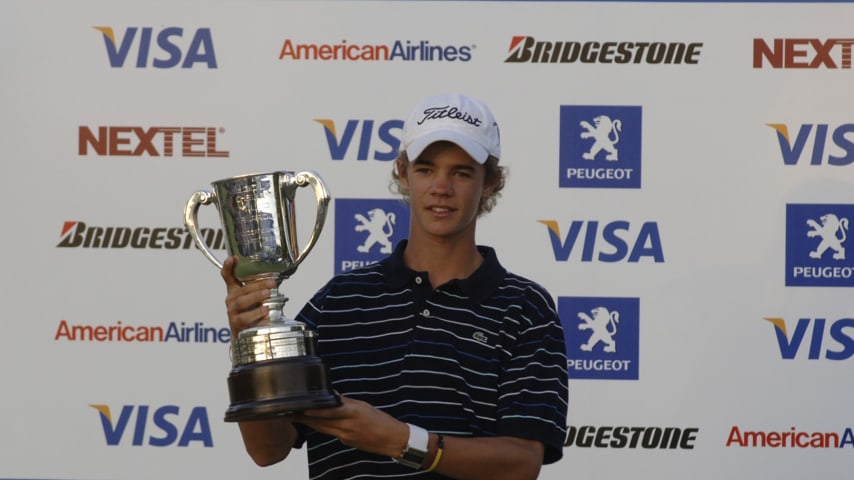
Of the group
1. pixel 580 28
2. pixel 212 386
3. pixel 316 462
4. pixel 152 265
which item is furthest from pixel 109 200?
pixel 316 462

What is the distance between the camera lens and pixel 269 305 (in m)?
1.75

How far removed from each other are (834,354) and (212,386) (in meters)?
1.70

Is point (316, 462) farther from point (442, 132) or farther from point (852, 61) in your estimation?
point (852, 61)

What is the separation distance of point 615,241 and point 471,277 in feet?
4.87

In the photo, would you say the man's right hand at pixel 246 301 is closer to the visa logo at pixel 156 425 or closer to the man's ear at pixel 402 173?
the man's ear at pixel 402 173

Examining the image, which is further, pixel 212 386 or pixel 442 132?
pixel 212 386

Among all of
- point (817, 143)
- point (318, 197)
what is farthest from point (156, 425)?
point (817, 143)

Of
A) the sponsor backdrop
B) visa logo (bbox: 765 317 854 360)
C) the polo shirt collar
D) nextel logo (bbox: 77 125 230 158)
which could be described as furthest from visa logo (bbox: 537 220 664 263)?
the polo shirt collar

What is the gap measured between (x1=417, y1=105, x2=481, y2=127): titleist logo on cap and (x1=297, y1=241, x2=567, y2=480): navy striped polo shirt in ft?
0.73

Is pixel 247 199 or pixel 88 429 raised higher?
pixel 247 199

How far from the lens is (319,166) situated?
3270mm

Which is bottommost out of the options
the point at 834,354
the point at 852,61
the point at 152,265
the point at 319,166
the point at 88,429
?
the point at 88,429

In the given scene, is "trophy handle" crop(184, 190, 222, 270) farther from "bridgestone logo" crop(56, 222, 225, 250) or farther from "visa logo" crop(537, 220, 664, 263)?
"visa logo" crop(537, 220, 664, 263)

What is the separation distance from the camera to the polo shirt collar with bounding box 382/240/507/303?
70.7 inches
